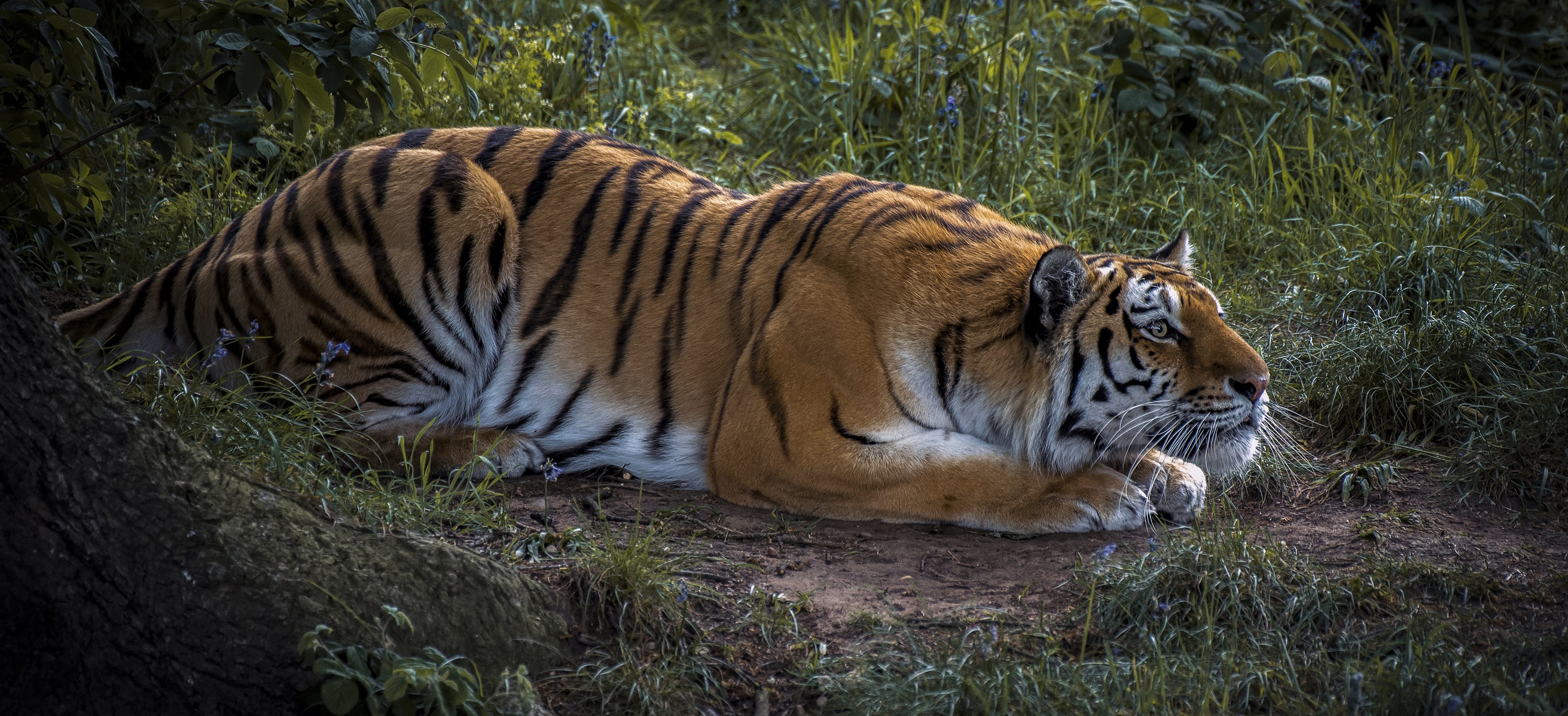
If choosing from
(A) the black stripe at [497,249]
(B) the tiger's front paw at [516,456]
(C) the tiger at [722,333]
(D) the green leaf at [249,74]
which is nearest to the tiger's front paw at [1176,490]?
(C) the tiger at [722,333]

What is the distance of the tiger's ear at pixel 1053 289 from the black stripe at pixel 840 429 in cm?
56

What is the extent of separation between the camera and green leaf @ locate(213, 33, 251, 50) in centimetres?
278

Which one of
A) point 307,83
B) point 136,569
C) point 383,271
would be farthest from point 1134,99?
point 136,569

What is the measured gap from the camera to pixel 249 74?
2.83m

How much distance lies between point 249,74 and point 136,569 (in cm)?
128

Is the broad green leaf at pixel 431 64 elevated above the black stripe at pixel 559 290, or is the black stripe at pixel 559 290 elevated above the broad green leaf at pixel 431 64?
the broad green leaf at pixel 431 64

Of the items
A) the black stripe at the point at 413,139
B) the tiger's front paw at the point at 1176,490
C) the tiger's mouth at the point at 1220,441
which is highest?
the black stripe at the point at 413,139

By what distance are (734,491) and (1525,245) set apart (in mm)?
3102

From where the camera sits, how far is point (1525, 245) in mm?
4410

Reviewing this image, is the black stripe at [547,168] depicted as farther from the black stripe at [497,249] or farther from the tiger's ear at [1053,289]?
the tiger's ear at [1053,289]

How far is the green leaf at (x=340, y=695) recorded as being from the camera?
2090 millimetres

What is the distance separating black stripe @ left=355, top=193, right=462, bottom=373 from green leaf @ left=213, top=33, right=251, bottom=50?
1.09 metres

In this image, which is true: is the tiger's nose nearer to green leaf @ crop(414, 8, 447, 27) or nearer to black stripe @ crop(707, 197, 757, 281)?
black stripe @ crop(707, 197, 757, 281)

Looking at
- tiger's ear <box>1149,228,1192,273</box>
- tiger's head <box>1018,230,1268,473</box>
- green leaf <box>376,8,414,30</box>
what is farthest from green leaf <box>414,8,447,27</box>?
tiger's ear <box>1149,228,1192,273</box>
